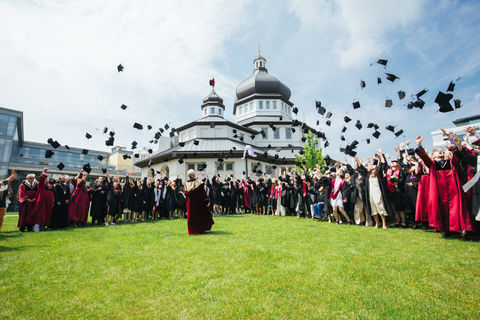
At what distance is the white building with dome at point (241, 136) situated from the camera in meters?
31.4

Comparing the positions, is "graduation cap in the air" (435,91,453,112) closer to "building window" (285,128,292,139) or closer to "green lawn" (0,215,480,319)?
"green lawn" (0,215,480,319)

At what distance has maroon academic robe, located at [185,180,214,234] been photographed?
7331 mm

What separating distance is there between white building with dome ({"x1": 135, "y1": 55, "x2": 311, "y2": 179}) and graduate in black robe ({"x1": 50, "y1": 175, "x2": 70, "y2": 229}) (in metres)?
19.8

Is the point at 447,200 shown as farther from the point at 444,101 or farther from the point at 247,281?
the point at 247,281

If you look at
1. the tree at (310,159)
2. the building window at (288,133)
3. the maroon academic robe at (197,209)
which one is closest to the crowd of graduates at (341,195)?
the maroon academic robe at (197,209)

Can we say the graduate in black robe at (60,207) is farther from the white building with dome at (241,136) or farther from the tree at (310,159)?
the tree at (310,159)

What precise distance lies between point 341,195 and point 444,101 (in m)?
4.37

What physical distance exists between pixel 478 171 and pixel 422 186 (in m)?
1.83

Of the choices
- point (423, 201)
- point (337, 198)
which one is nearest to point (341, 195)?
point (337, 198)

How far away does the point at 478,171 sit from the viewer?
5.12 m

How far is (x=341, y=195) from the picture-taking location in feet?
30.1

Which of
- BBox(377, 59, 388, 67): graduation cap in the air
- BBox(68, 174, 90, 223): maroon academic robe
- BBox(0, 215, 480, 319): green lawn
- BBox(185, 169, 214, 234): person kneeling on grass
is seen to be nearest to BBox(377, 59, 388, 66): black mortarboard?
BBox(377, 59, 388, 67): graduation cap in the air

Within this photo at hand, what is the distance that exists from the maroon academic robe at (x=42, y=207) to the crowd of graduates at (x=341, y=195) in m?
0.03

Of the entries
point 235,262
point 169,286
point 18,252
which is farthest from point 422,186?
point 18,252
